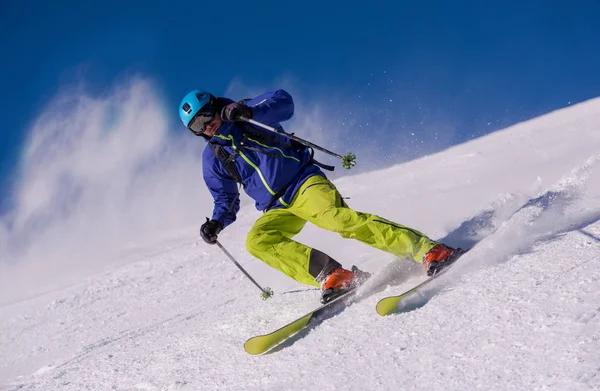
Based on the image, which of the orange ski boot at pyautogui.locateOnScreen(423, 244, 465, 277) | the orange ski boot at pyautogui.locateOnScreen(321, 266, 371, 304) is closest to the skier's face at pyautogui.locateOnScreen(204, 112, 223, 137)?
the orange ski boot at pyautogui.locateOnScreen(321, 266, 371, 304)

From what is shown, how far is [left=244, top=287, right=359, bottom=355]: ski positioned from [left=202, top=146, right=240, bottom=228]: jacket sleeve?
161 cm

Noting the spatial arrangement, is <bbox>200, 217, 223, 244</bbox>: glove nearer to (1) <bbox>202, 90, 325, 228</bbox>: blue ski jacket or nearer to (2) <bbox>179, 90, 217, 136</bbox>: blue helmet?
(1) <bbox>202, 90, 325, 228</bbox>: blue ski jacket

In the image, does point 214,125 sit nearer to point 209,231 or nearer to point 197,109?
point 197,109

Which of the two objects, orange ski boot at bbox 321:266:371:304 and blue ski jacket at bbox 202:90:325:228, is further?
blue ski jacket at bbox 202:90:325:228

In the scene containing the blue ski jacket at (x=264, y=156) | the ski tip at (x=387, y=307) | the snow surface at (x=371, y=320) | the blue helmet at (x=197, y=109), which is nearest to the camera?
the snow surface at (x=371, y=320)

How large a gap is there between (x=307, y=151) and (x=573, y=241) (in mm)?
2526

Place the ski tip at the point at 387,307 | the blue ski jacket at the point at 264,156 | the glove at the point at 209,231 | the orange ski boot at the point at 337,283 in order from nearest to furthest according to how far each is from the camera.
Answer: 1. the ski tip at the point at 387,307
2. the orange ski boot at the point at 337,283
3. the blue ski jacket at the point at 264,156
4. the glove at the point at 209,231

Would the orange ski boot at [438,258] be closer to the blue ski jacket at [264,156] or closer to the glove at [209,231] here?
the blue ski jacket at [264,156]

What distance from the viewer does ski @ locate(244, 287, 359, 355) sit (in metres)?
4.96

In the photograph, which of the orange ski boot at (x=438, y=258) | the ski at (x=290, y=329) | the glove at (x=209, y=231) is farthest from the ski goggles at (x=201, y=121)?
the orange ski boot at (x=438, y=258)

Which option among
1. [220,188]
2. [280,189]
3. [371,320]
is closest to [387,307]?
[371,320]

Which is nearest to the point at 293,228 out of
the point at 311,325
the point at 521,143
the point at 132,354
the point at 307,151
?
the point at 307,151

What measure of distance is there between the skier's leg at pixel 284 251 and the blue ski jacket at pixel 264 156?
18 cm

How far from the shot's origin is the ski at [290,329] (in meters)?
4.96
